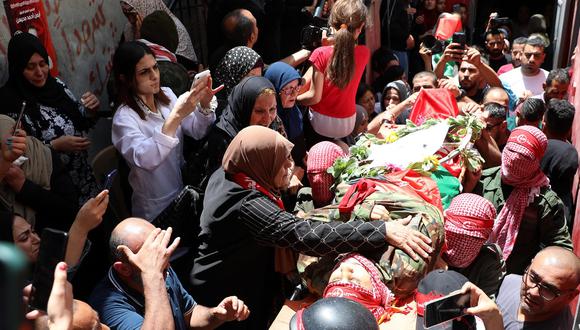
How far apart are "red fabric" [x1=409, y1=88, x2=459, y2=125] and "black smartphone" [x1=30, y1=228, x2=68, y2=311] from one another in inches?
113

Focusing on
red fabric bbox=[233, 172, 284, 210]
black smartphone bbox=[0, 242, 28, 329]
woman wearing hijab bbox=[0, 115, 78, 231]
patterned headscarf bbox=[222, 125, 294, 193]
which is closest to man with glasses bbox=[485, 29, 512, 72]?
patterned headscarf bbox=[222, 125, 294, 193]

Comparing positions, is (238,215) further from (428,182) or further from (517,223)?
(517,223)

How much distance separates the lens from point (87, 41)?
14.9 ft

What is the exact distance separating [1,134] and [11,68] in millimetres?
636

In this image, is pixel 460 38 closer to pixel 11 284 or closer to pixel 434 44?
pixel 434 44

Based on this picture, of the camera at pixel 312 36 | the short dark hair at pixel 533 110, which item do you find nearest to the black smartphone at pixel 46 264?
the camera at pixel 312 36

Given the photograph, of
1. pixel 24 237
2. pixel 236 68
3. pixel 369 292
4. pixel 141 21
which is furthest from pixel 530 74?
pixel 24 237

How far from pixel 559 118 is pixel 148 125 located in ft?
9.21

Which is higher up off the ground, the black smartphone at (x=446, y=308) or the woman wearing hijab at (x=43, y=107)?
the woman wearing hijab at (x=43, y=107)

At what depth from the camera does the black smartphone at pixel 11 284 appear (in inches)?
24.5

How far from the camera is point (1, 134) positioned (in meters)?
2.84

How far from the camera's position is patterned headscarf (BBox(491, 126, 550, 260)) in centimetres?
333

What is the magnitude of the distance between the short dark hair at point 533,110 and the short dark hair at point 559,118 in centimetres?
22

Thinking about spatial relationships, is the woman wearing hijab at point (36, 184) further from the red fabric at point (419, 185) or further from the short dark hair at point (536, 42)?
the short dark hair at point (536, 42)
